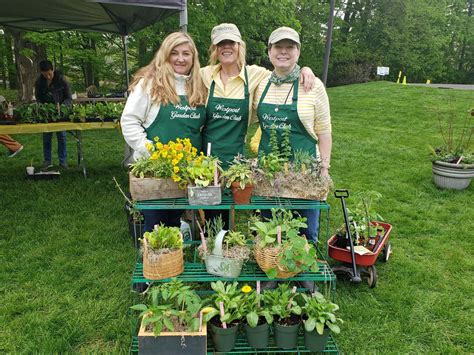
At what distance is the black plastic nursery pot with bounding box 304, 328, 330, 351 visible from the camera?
2.48 metres

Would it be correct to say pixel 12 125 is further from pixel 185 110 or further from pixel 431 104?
pixel 431 104

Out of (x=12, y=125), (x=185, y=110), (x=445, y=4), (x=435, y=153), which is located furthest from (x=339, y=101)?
(x=445, y=4)

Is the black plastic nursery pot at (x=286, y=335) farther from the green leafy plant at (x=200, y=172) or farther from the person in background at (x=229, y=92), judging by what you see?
the person in background at (x=229, y=92)

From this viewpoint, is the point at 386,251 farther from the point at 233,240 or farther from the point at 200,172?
the point at 200,172

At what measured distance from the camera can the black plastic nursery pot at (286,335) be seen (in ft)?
8.07

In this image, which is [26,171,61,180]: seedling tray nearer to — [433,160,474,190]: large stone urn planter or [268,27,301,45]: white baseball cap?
[268,27,301,45]: white baseball cap

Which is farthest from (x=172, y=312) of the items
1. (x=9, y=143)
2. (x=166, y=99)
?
(x=9, y=143)

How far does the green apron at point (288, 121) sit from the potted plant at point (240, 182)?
521 millimetres

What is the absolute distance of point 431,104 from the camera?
13.4m

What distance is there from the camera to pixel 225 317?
95.8 inches

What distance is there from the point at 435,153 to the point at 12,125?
20.8ft

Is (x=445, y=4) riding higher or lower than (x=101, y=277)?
higher

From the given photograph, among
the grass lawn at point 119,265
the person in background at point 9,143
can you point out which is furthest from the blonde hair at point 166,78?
the person in background at point 9,143

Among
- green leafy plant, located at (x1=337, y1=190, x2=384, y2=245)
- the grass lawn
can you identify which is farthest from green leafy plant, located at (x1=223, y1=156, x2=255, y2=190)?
green leafy plant, located at (x1=337, y1=190, x2=384, y2=245)
